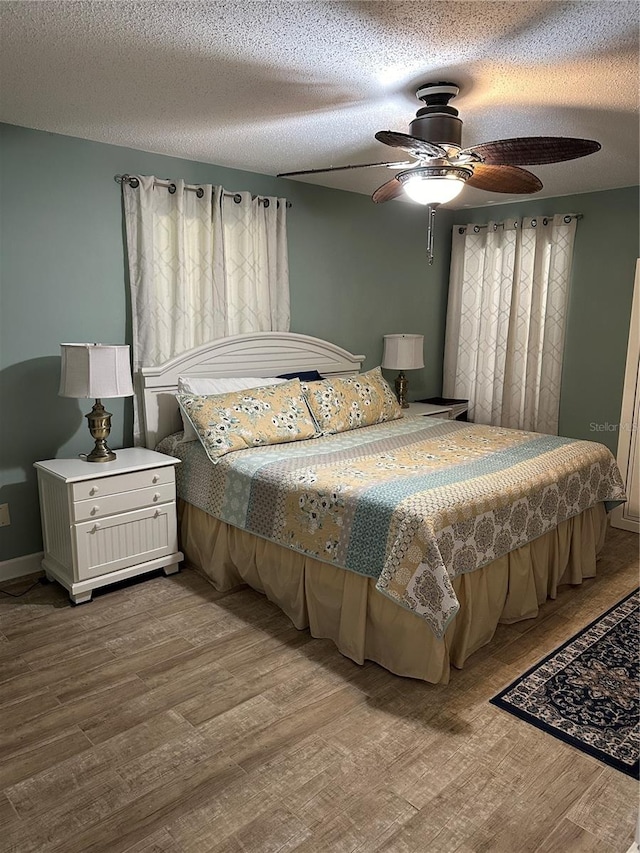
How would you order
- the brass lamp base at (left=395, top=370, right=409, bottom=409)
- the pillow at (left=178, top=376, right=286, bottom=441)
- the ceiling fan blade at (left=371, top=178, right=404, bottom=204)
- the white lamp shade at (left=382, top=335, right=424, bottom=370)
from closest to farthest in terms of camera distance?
1. the ceiling fan blade at (left=371, top=178, right=404, bottom=204)
2. the pillow at (left=178, top=376, right=286, bottom=441)
3. the white lamp shade at (left=382, top=335, right=424, bottom=370)
4. the brass lamp base at (left=395, top=370, right=409, bottom=409)

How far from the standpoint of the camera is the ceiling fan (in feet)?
7.43

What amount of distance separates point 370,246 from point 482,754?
3.79 m

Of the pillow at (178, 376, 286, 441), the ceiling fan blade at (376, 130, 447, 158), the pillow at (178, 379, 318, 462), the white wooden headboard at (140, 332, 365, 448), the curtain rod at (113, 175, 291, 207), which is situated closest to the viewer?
the ceiling fan blade at (376, 130, 447, 158)

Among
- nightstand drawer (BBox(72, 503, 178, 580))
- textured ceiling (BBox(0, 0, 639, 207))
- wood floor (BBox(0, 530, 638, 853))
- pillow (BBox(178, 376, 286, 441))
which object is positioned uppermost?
textured ceiling (BBox(0, 0, 639, 207))

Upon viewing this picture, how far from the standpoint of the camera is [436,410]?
191 inches

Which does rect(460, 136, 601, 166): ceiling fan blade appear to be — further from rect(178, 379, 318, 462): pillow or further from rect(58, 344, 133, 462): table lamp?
rect(58, 344, 133, 462): table lamp

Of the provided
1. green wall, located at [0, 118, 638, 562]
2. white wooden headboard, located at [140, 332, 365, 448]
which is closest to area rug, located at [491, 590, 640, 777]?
green wall, located at [0, 118, 638, 562]

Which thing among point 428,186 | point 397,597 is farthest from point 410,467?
point 428,186

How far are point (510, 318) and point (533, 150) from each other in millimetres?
2797

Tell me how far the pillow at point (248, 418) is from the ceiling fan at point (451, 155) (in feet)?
4.44

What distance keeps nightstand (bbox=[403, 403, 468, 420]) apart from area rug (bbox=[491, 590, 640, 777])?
2199mm

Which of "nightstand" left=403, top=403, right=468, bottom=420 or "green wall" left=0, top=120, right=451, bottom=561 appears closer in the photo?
"green wall" left=0, top=120, right=451, bottom=561

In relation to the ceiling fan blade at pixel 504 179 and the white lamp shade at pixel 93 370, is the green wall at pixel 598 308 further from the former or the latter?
the white lamp shade at pixel 93 370

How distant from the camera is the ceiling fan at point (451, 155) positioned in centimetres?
226
